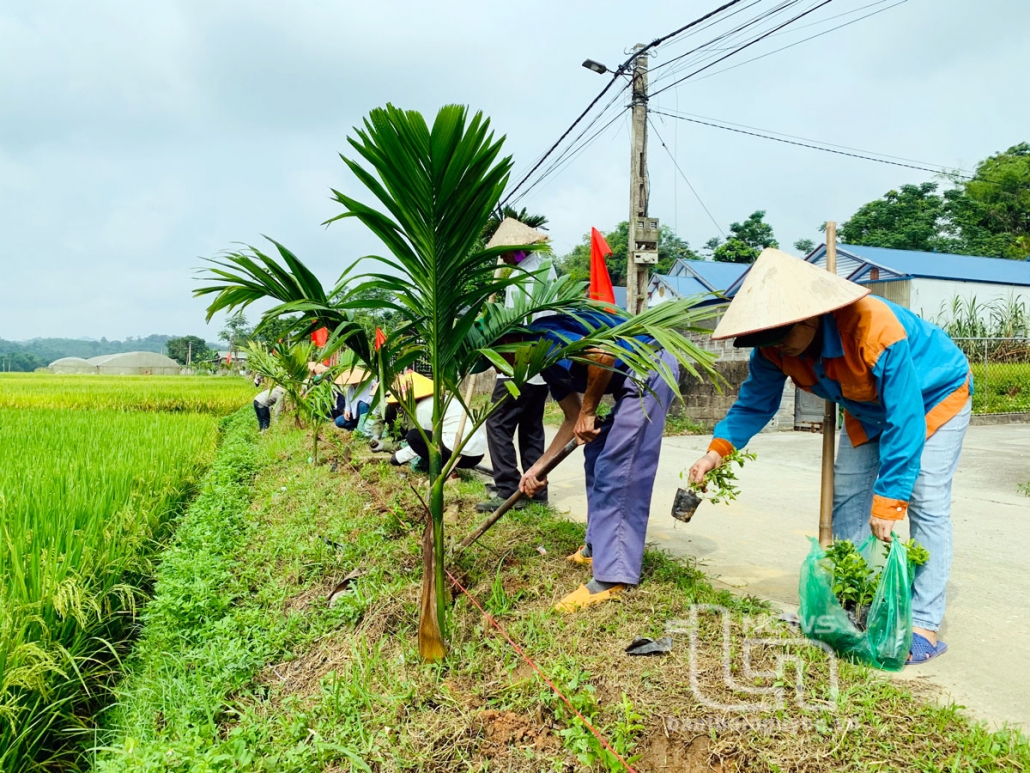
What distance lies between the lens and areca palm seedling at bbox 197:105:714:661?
1997 mm

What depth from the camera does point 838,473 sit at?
8.76 feet

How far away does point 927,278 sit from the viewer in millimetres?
20812

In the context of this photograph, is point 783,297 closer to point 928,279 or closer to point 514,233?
point 514,233

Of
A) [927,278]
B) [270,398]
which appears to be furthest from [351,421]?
[927,278]

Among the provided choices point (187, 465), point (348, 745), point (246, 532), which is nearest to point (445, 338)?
point (348, 745)

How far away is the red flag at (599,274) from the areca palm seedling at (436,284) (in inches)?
11.0

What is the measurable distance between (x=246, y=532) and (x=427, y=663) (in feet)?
7.81

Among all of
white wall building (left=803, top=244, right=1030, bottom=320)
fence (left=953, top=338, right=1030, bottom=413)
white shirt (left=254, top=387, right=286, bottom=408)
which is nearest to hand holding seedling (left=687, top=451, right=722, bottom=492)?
white shirt (left=254, top=387, right=286, bottom=408)

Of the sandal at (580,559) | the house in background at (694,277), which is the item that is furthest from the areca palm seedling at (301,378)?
the house in background at (694,277)

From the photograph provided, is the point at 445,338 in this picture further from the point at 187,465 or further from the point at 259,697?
the point at 187,465

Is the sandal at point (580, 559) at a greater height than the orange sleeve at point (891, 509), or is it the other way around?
the orange sleeve at point (891, 509)

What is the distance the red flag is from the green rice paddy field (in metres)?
2.19

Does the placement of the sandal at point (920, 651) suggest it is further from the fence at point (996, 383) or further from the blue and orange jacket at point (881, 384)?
the fence at point (996, 383)

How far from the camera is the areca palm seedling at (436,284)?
1997 mm
